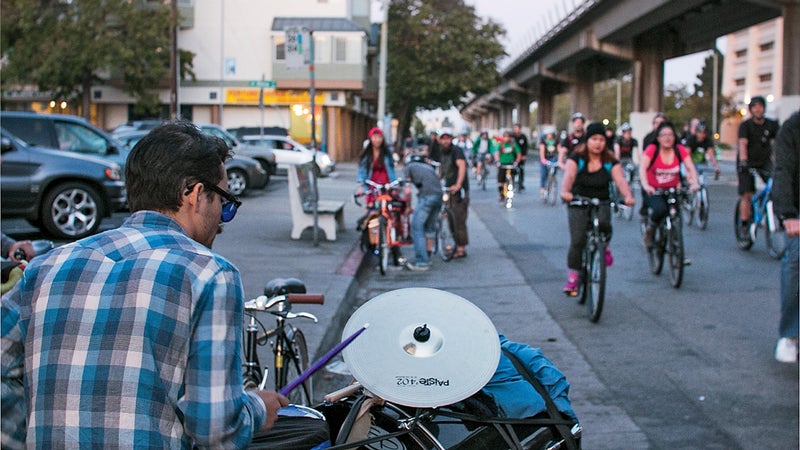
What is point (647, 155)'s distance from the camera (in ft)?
36.6

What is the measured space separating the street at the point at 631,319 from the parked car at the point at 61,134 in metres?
1.24

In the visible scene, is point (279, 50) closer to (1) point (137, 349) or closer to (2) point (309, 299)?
(2) point (309, 299)

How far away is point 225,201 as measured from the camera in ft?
8.23

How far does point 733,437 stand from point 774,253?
7.77 meters

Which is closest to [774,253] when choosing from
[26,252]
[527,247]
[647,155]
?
[647,155]

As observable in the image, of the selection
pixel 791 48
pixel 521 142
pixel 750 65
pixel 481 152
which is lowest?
pixel 481 152

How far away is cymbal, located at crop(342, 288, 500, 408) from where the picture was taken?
2676mm

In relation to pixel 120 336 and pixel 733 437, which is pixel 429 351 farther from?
pixel 733 437

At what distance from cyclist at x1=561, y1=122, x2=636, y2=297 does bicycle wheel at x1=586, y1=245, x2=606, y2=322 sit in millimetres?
329

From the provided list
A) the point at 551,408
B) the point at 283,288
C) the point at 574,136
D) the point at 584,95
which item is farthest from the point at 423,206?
the point at 584,95

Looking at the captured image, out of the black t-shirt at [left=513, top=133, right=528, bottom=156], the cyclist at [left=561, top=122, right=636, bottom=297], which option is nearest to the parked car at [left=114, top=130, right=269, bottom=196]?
the black t-shirt at [left=513, top=133, right=528, bottom=156]

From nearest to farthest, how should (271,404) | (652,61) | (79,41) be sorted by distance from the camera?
(271,404) → (79,41) → (652,61)

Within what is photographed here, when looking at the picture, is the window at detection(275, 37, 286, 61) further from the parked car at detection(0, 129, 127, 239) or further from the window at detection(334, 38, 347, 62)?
the parked car at detection(0, 129, 127, 239)

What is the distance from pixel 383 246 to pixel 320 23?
44.4m
